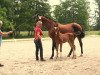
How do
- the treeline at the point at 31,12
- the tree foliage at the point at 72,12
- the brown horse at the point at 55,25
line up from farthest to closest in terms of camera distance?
1. the tree foliage at the point at 72,12
2. the treeline at the point at 31,12
3. the brown horse at the point at 55,25

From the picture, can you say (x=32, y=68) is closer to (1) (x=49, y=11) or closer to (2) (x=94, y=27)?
(1) (x=49, y=11)

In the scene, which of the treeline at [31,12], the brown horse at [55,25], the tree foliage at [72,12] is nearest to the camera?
the brown horse at [55,25]

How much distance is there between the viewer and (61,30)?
17875mm

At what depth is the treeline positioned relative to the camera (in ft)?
219

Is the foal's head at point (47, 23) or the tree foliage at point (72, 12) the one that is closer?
the foal's head at point (47, 23)

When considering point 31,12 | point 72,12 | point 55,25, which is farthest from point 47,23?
point 72,12

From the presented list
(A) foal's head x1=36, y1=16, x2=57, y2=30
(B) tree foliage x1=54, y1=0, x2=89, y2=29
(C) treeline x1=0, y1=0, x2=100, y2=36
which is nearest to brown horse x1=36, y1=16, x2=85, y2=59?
(A) foal's head x1=36, y1=16, x2=57, y2=30

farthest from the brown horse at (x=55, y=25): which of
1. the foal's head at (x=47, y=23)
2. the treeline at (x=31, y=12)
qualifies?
the treeline at (x=31, y=12)

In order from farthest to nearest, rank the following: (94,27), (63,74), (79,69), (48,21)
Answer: (94,27)
(48,21)
(79,69)
(63,74)

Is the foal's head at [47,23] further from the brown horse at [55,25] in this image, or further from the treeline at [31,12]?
the treeline at [31,12]

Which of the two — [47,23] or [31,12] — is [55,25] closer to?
[47,23]

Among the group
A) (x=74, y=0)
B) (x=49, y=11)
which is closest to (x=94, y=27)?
(x=74, y=0)

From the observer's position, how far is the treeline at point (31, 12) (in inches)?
2631

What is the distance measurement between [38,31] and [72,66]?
3.07 metres
